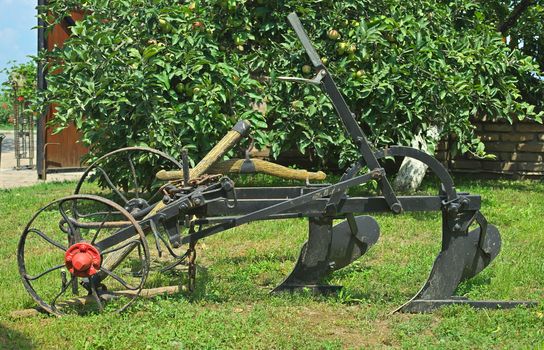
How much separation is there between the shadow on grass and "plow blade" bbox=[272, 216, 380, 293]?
1.80 m

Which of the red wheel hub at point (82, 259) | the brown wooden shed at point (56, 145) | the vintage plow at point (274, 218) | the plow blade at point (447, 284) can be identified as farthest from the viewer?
the brown wooden shed at point (56, 145)

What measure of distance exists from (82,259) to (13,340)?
0.62 metres

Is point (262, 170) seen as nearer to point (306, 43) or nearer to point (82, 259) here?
point (306, 43)

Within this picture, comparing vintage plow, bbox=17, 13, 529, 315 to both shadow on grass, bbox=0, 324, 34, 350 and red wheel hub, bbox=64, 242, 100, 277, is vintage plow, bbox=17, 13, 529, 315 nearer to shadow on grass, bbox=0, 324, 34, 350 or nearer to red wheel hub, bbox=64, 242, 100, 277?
red wheel hub, bbox=64, 242, 100, 277

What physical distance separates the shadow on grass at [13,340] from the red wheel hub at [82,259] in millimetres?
498

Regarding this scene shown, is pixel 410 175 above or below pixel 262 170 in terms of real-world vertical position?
below

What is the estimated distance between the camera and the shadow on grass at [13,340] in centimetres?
436

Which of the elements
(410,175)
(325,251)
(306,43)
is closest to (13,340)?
(325,251)

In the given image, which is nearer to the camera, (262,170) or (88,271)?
(88,271)

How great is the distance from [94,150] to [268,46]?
2.38 m

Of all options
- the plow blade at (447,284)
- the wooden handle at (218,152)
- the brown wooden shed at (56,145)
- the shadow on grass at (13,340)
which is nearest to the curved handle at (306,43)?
the wooden handle at (218,152)

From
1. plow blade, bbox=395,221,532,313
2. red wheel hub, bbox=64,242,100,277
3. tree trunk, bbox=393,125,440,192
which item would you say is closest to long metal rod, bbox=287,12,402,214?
plow blade, bbox=395,221,532,313

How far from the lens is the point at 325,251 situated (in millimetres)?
5516

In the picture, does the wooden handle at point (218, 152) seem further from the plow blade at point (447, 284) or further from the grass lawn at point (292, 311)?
the plow blade at point (447, 284)
